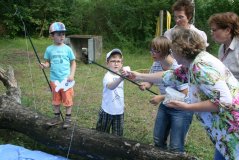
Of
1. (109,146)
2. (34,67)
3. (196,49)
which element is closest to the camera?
(196,49)

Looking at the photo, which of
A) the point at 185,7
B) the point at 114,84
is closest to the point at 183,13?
the point at 185,7

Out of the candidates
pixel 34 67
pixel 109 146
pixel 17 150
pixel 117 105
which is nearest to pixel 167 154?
pixel 109 146

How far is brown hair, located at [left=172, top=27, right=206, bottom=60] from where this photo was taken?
2285 millimetres

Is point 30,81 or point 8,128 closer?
point 8,128

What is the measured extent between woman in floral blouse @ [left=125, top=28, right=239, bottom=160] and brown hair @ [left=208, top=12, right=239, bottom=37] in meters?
0.54

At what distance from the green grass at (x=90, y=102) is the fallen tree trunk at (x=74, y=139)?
29 cm

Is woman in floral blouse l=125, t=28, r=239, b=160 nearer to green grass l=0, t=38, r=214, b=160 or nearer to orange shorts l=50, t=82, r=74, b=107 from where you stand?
green grass l=0, t=38, r=214, b=160

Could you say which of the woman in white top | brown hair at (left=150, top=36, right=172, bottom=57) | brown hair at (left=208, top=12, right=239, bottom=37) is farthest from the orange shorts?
brown hair at (left=208, top=12, right=239, bottom=37)

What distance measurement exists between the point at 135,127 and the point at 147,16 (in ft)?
27.7

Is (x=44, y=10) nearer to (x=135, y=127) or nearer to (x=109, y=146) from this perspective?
(x=135, y=127)

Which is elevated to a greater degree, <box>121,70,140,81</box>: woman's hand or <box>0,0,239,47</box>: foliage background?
<box>0,0,239,47</box>: foliage background

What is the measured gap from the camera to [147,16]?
12852mm

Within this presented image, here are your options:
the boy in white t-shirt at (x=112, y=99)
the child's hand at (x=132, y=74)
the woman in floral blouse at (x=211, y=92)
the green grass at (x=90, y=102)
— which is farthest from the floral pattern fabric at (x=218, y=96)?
the green grass at (x=90, y=102)

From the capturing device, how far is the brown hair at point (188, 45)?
2.29 metres
